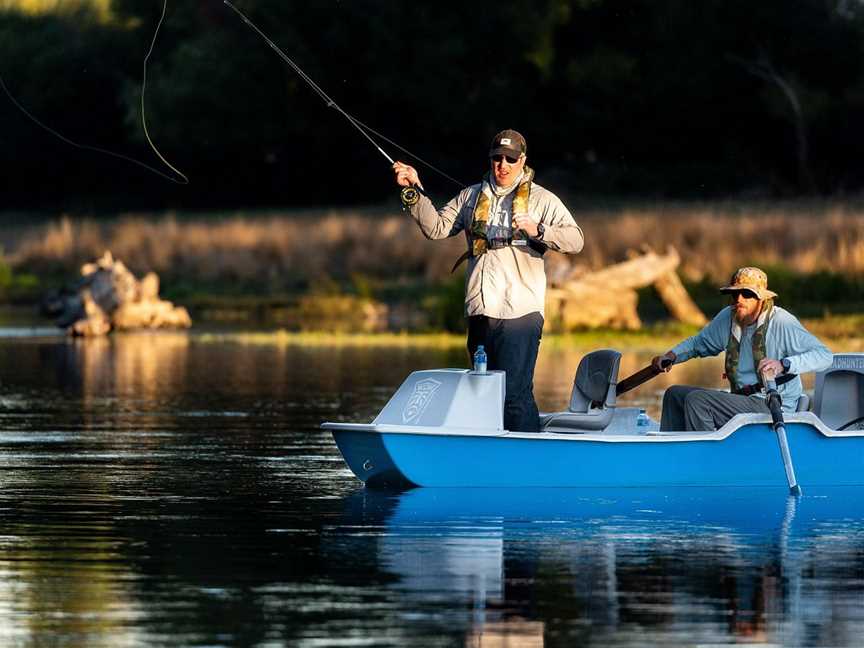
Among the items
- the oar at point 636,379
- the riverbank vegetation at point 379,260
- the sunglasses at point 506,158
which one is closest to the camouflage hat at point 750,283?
the oar at point 636,379

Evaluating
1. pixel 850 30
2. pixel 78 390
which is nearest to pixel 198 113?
pixel 850 30

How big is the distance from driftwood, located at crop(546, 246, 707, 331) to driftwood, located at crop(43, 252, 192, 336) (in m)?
6.26

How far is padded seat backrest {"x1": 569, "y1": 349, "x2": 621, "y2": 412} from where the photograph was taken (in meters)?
13.9

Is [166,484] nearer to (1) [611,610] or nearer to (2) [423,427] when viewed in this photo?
(2) [423,427]

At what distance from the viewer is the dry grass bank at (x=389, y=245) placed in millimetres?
40344

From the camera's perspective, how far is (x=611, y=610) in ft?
29.3

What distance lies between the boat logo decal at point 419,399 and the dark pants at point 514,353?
41 cm

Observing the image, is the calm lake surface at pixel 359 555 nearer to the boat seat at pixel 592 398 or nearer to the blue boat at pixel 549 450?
the blue boat at pixel 549 450

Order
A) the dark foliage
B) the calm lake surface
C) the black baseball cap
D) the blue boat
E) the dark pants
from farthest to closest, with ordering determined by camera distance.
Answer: the dark foliage
the dark pants
the black baseball cap
the blue boat
the calm lake surface

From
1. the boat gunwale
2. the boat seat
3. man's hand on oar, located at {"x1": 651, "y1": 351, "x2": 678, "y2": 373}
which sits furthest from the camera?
the boat seat

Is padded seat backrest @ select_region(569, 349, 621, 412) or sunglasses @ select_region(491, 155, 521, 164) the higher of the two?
sunglasses @ select_region(491, 155, 521, 164)

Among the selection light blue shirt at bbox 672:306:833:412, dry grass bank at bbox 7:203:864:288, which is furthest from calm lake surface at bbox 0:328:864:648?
dry grass bank at bbox 7:203:864:288

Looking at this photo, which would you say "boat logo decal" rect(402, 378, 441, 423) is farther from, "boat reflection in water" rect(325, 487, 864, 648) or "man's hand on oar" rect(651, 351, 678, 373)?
"man's hand on oar" rect(651, 351, 678, 373)

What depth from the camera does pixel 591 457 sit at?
512 inches
